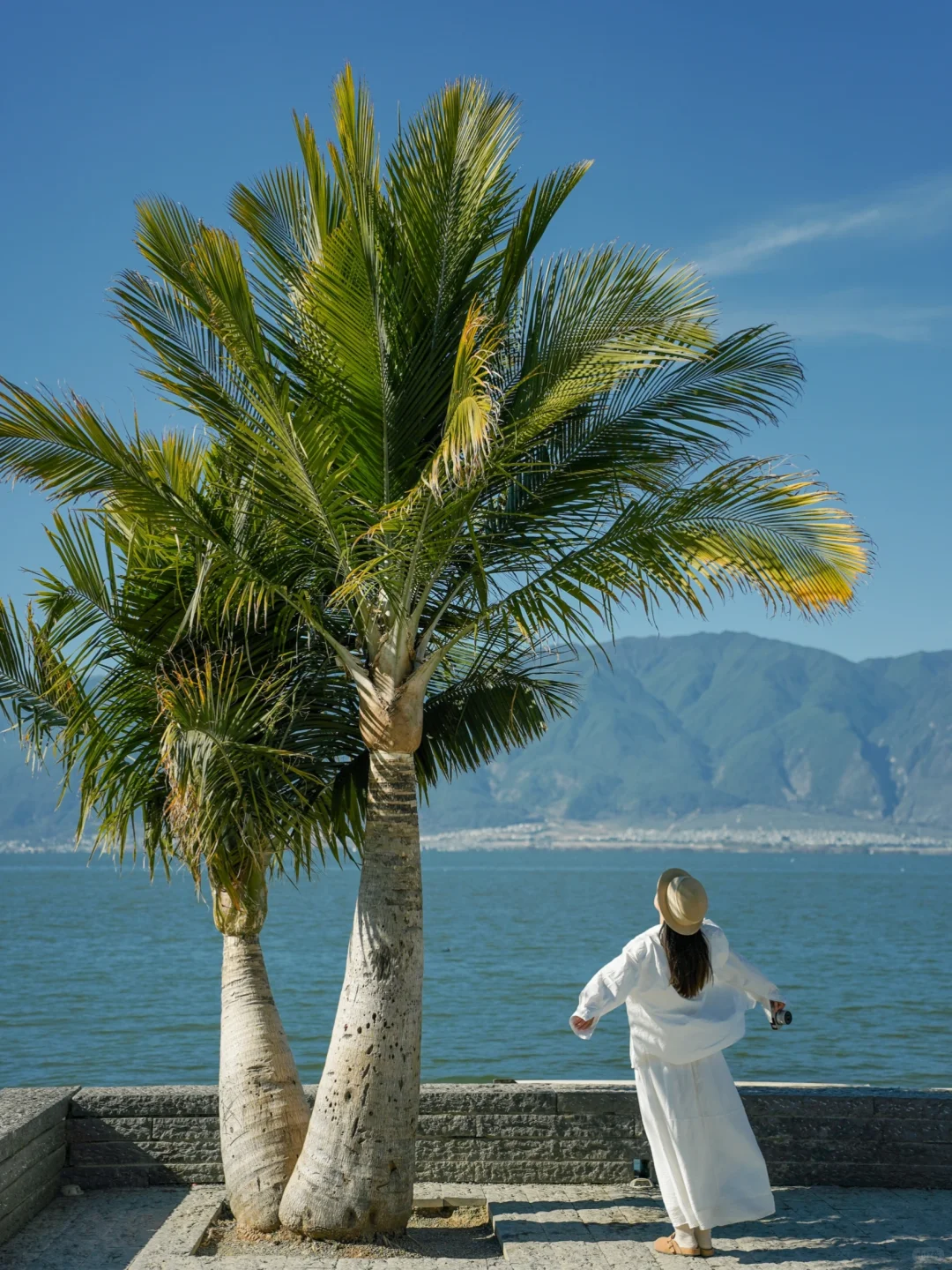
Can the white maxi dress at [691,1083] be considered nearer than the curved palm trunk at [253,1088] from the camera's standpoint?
Yes

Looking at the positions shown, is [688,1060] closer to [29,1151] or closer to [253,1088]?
[253,1088]

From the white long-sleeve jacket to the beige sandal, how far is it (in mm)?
791

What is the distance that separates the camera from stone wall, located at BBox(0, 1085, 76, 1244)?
19.7 ft

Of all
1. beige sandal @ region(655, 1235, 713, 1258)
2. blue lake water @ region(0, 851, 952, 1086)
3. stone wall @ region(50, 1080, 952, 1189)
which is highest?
stone wall @ region(50, 1080, 952, 1189)

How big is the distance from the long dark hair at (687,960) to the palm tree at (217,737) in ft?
5.98

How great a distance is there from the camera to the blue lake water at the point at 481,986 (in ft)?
76.3

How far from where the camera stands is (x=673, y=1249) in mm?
5836

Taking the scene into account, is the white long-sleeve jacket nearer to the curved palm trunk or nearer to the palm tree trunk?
the palm tree trunk

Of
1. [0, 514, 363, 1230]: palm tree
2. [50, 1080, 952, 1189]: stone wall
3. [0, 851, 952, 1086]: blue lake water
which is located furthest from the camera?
[0, 851, 952, 1086]: blue lake water

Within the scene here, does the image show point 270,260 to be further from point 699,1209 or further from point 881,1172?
point 881,1172

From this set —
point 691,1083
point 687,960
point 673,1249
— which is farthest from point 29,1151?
point 687,960

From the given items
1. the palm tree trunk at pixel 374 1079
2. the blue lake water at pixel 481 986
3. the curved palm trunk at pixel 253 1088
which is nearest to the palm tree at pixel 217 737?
the curved palm trunk at pixel 253 1088

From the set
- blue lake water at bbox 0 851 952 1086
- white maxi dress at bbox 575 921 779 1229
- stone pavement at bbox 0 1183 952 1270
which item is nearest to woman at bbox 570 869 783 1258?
white maxi dress at bbox 575 921 779 1229

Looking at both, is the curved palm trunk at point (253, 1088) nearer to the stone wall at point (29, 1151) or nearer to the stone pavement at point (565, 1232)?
the stone pavement at point (565, 1232)
